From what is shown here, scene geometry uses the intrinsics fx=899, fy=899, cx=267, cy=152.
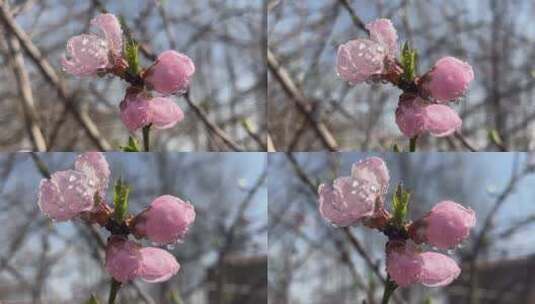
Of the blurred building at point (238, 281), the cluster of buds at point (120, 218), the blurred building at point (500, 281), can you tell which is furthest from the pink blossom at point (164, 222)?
the blurred building at point (500, 281)

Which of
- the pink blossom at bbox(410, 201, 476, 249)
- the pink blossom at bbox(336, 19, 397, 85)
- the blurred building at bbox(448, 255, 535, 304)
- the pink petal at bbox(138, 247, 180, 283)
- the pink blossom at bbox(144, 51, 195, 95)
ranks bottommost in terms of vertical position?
the blurred building at bbox(448, 255, 535, 304)

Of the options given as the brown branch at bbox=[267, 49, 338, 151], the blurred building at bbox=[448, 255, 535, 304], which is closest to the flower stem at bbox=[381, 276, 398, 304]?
the brown branch at bbox=[267, 49, 338, 151]

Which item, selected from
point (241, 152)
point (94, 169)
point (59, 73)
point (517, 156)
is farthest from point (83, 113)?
point (517, 156)

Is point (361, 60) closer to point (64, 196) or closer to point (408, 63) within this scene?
point (408, 63)

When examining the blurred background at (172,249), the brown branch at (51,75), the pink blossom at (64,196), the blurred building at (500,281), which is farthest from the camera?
the blurred building at (500,281)

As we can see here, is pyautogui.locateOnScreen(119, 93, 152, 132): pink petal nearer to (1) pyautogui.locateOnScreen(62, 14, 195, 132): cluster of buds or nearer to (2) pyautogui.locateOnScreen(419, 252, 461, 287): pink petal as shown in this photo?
(1) pyautogui.locateOnScreen(62, 14, 195, 132): cluster of buds

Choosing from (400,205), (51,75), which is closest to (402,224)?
(400,205)

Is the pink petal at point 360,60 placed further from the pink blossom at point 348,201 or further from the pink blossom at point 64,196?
the pink blossom at point 64,196
